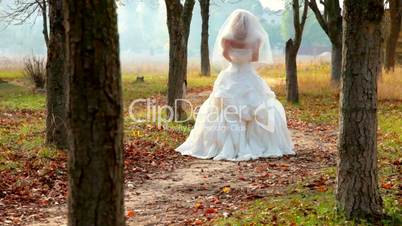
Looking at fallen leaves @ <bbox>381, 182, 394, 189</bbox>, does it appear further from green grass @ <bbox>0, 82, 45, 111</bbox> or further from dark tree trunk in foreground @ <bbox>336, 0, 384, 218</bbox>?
green grass @ <bbox>0, 82, 45, 111</bbox>

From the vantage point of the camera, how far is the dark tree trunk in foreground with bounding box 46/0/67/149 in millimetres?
11352

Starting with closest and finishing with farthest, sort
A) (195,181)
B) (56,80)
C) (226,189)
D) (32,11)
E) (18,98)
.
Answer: (226,189), (195,181), (56,80), (18,98), (32,11)

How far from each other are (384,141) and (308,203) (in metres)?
6.68

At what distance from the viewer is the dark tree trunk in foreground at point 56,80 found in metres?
11.4

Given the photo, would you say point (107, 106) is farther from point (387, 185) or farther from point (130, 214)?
point (387, 185)

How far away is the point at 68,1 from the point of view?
12.6 ft

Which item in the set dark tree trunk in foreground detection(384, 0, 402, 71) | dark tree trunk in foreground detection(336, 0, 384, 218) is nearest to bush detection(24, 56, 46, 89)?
dark tree trunk in foreground detection(384, 0, 402, 71)

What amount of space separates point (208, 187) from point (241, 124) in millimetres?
3118

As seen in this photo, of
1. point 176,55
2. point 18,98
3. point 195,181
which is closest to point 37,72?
point 18,98

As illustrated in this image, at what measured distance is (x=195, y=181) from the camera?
998 centimetres

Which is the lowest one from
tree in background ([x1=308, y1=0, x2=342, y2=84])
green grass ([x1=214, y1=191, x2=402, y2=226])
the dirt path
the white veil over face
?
the dirt path

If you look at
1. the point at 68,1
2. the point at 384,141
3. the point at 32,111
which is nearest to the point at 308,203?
the point at 68,1

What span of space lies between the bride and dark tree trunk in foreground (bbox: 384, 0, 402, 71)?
15.6m

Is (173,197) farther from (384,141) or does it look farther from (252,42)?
(384,141)
